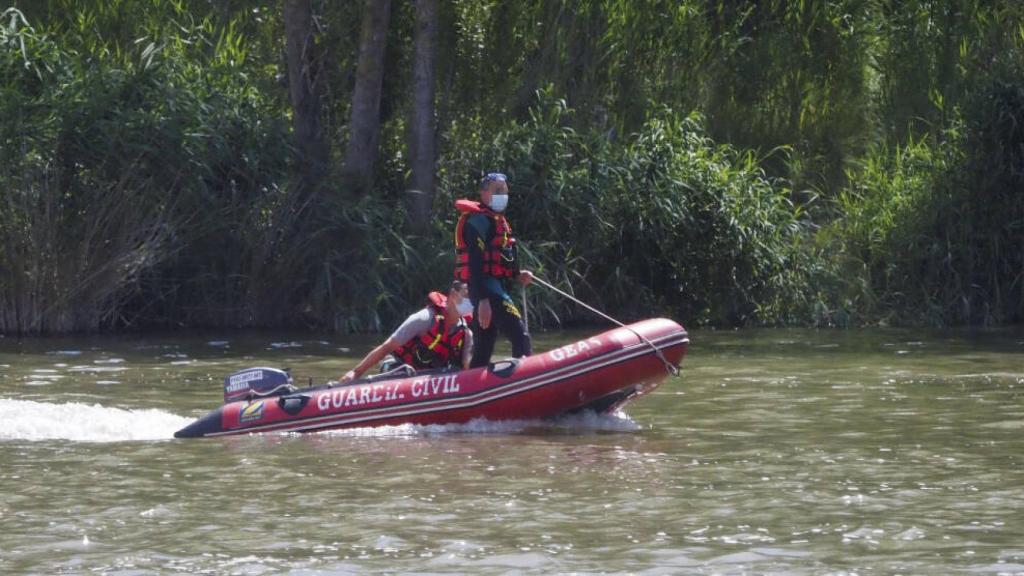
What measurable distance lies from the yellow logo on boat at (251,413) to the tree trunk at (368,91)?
23.7ft

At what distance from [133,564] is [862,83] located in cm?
1442

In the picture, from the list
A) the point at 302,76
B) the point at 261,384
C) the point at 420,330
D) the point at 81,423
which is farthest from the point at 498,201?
Result: the point at 302,76

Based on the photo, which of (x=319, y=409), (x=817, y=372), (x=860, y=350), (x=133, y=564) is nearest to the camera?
(x=133, y=564)

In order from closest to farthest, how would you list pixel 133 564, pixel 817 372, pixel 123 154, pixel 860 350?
pixel 133 564 < pixel 817 372 < pixel 860 350 < pixel 123 154

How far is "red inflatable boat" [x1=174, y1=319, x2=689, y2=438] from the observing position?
27.7 ft

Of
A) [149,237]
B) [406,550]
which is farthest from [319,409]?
[149,237]

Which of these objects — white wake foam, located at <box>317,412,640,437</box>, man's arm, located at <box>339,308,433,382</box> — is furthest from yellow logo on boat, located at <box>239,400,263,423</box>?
man's arm, located at <box>339,308,433,382</box>

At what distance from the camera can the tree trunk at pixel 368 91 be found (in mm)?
15641

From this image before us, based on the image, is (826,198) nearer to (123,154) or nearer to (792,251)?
(792,251)

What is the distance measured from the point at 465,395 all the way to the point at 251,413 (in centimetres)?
112

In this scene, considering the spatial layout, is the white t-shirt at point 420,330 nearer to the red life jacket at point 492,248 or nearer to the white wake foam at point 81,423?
the red life jacket at point 492,248

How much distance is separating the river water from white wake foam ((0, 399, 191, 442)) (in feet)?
0.06

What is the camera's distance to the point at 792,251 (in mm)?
15531

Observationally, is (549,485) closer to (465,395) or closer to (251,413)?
(465,395)
